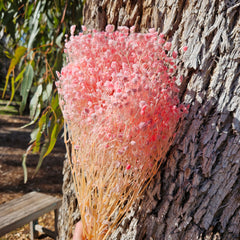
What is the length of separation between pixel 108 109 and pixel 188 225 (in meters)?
0.40

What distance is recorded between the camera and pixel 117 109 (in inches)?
24.1

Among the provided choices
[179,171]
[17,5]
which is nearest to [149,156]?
[179,171]

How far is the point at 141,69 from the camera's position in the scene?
2.13 ft

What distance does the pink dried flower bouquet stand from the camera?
2.04ft

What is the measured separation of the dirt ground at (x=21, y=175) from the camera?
3309 mm

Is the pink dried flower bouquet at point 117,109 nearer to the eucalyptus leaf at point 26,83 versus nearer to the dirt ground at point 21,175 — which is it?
the eucalyptus leaf at point 26,83

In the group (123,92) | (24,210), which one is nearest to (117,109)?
(123,92)

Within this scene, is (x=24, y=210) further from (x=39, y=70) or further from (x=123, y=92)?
(x=123, y=92)

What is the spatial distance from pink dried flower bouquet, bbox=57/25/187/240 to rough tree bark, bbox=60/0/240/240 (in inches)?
2.6

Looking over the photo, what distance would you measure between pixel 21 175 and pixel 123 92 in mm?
3955

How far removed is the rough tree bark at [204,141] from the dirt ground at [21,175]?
247cm

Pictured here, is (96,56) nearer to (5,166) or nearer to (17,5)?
Result: (17,5)

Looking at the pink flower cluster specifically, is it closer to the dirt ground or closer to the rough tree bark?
the rough tree bark

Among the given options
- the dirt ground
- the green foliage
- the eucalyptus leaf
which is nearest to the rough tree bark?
the green foliage
